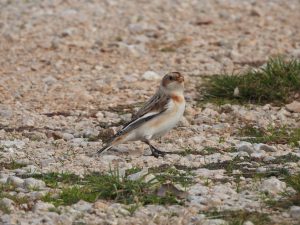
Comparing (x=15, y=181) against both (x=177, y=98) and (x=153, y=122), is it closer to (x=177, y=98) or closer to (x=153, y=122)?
(x=153, y=122)

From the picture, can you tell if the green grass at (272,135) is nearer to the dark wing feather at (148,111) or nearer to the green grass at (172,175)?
the dark wing feather at (148,111)

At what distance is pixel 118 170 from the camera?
800 centimetres

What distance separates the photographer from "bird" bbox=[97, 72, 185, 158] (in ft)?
30.3

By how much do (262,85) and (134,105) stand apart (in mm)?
1646

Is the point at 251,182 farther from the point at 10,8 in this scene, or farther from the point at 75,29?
the point at 10,8

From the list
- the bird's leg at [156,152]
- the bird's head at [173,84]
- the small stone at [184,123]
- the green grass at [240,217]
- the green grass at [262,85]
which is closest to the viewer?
the green grass at [240,217]

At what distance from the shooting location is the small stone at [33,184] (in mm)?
7836

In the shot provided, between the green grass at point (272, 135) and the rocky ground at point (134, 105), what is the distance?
0.06m

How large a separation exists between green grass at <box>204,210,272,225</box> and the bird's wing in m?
2.19

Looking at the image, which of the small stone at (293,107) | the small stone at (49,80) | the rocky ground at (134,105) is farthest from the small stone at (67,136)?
the small stone at (293,107)

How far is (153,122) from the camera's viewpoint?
936 cm

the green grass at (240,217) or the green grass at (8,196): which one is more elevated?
the green grass at (8,196)

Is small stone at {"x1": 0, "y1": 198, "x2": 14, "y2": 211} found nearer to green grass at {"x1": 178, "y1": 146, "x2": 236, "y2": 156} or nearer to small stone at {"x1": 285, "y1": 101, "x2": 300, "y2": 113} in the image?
green grass at {"x1": 178, "y1": 146, "x2": 236, "y2": 156}

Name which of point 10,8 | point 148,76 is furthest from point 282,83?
point 10,8
